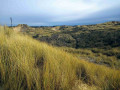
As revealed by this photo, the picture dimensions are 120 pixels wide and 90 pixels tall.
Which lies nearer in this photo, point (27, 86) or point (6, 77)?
point (27, 86)

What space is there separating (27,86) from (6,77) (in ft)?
1.62

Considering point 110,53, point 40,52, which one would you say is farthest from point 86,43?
point 40,52

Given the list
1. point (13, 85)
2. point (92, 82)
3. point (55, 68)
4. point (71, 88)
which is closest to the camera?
point (13, 85)

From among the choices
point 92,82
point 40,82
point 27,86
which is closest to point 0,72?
point 27,86

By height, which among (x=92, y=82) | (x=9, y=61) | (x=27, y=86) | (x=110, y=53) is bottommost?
(x=110, y=53)

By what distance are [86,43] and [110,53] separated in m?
6.59

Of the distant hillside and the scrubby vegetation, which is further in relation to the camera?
the distant hillside

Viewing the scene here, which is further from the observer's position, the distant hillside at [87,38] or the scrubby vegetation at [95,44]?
the distant hillside at [87,38]

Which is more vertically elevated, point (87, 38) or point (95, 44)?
point (87, 38)

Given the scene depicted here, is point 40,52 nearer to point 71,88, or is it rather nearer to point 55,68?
point 55,68

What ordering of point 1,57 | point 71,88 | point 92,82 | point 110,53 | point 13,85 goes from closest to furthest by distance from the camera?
1. point 13,85
2. point 71,88
3. point 1,57
4. point 92,82
5. point 110,53

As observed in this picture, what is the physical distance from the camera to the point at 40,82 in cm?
151

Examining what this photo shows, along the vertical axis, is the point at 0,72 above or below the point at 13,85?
above

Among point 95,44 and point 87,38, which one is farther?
point 87,38
